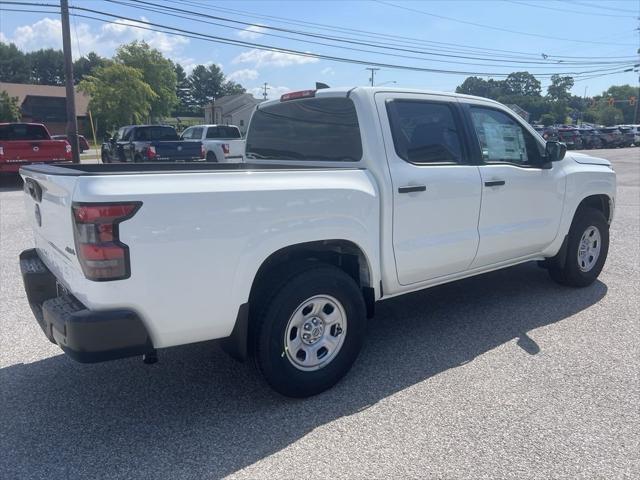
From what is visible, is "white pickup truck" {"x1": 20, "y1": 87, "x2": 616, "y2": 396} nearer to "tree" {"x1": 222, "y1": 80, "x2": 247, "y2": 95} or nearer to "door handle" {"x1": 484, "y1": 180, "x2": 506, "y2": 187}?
"door handle" {"x1": 484, "y1": 180, "x2": 506, "y2": 187}

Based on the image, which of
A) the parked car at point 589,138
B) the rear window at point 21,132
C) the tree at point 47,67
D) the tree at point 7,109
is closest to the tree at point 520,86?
the parked car at point 589,138

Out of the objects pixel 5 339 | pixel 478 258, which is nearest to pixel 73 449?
pixel 5 339

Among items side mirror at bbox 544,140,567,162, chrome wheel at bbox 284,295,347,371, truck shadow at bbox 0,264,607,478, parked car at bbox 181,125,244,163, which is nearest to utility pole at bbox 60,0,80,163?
parked car at bbox 181,125,244,163

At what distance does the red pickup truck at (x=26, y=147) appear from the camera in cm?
1487

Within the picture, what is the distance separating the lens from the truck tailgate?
2.84 m

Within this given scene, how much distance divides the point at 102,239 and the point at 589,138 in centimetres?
4816

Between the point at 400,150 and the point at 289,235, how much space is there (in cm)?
122

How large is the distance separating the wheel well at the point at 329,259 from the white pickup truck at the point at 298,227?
1 cm

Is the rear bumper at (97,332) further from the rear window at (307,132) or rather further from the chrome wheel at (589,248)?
the chrome wheel at (589,248)

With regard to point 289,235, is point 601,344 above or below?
below

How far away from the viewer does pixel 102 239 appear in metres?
2.65

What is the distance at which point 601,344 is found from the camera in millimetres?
4387

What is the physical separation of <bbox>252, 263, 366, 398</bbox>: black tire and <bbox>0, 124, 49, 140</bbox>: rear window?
15.1 m

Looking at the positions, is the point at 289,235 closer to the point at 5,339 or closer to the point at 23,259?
the point at 23,259
